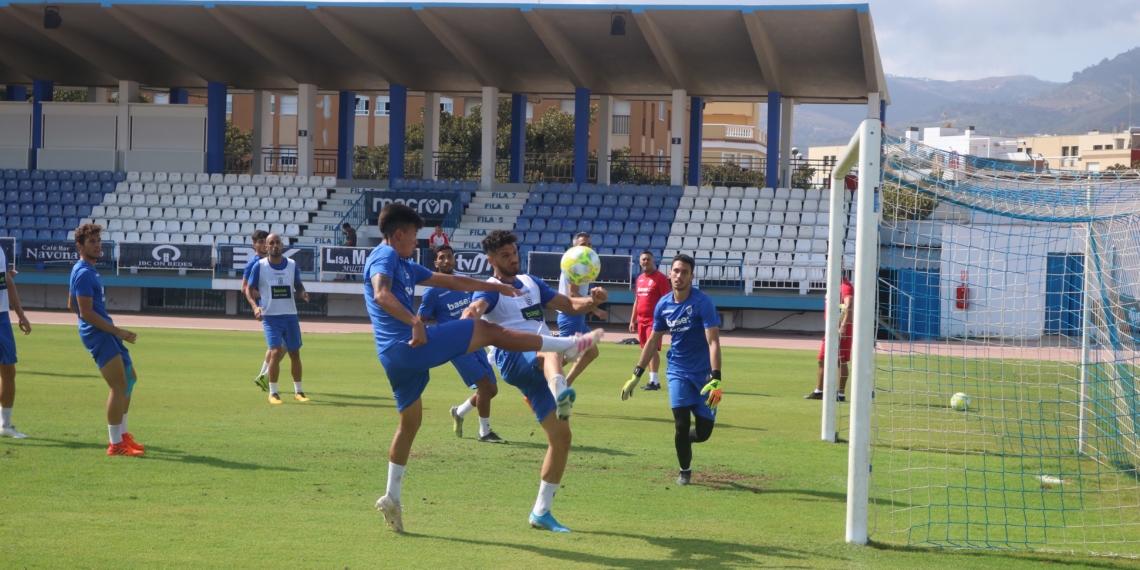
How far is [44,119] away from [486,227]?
1792 centimetres

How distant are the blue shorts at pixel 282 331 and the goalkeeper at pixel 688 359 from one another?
567cm

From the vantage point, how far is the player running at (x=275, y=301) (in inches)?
480

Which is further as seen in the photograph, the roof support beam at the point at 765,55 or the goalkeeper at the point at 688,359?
the roof support beam at the point at 765,55

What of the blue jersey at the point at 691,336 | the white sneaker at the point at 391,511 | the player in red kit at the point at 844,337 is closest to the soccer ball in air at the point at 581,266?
the blue jersey at the point at 691,336

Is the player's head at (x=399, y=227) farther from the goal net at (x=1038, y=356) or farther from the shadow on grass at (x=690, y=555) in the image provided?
the goal net at (x=1038, y=356)

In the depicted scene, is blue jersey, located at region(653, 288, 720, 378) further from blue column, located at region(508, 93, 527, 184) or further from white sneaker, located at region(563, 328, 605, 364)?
blue column, located at region(508, 93, 527, 184)

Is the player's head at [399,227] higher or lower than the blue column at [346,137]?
lower

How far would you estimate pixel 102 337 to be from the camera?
8.58 meters

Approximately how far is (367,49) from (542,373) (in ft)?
89.7

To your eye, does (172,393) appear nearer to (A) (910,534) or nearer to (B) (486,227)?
(A) (910,534)

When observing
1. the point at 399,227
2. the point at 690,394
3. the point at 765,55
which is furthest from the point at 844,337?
the point at 765,55

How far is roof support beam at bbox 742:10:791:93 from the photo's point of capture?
92.8 ft

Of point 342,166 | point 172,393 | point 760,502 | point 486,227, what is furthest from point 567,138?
point 760,502

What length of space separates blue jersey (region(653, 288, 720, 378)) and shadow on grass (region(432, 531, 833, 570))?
1858 mm
